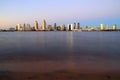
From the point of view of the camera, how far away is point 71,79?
10.8m

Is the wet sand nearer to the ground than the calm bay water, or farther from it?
farther from it

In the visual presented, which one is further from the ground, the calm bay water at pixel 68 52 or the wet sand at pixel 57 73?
the wet sand at pixel 57 73

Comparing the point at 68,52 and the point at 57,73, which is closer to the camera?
the point at 57,73

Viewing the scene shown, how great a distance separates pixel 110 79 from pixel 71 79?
235cm

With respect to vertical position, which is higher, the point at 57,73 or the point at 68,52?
the point at 57,73

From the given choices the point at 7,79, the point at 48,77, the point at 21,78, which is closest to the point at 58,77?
the point at 48,77

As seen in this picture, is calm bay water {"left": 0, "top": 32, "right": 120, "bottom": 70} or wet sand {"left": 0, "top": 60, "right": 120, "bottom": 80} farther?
calm bay water {"left": 0, "top": 32, "right": 120, "bottom": 70}

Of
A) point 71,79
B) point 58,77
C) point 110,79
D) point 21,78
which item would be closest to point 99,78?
point 110,79

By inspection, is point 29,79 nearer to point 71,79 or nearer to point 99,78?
point 71,79

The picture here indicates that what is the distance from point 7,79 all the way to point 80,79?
14.5ft

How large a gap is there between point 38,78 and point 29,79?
587mm

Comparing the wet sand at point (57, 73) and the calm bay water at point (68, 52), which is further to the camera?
the calm bay water at point (68, 52)

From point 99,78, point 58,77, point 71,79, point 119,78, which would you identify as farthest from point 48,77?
point 119,78

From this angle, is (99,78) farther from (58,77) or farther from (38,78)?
(38,78)
